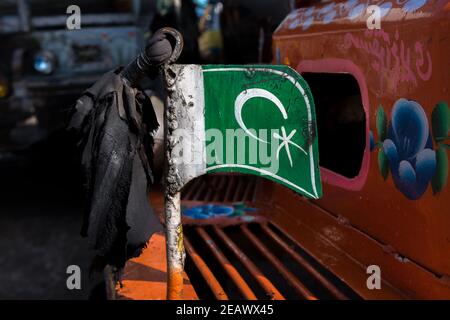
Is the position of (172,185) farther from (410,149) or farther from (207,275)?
(410,149)

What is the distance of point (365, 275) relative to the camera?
8.22 feet

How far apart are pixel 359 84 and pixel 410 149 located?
561 millimetres

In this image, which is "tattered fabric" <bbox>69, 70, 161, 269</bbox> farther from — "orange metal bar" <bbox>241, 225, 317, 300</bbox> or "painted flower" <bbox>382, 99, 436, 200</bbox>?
"painted flower" <bbox>382, 99, 436, 200</bbox>

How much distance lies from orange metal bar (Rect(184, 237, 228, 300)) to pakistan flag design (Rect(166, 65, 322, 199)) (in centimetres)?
86

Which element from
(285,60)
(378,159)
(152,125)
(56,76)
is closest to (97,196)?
(152,125)

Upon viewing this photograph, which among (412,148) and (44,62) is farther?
(44,62)

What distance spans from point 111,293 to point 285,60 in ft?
6.61

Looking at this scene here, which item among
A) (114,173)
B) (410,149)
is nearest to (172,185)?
(114,173)

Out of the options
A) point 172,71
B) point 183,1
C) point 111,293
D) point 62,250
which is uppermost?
point 183,1

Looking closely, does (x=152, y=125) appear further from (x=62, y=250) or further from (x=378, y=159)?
(x=62, y=250)

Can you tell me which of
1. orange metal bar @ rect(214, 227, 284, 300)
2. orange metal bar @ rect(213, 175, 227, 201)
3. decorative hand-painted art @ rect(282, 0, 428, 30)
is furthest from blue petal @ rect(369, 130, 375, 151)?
orange metal bar @ rect(213, 175, 227, 201)

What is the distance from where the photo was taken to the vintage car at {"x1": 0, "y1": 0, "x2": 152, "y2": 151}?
473cm

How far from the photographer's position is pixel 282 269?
2615 mm

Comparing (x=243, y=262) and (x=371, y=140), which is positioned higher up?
(x=371, y=140)
